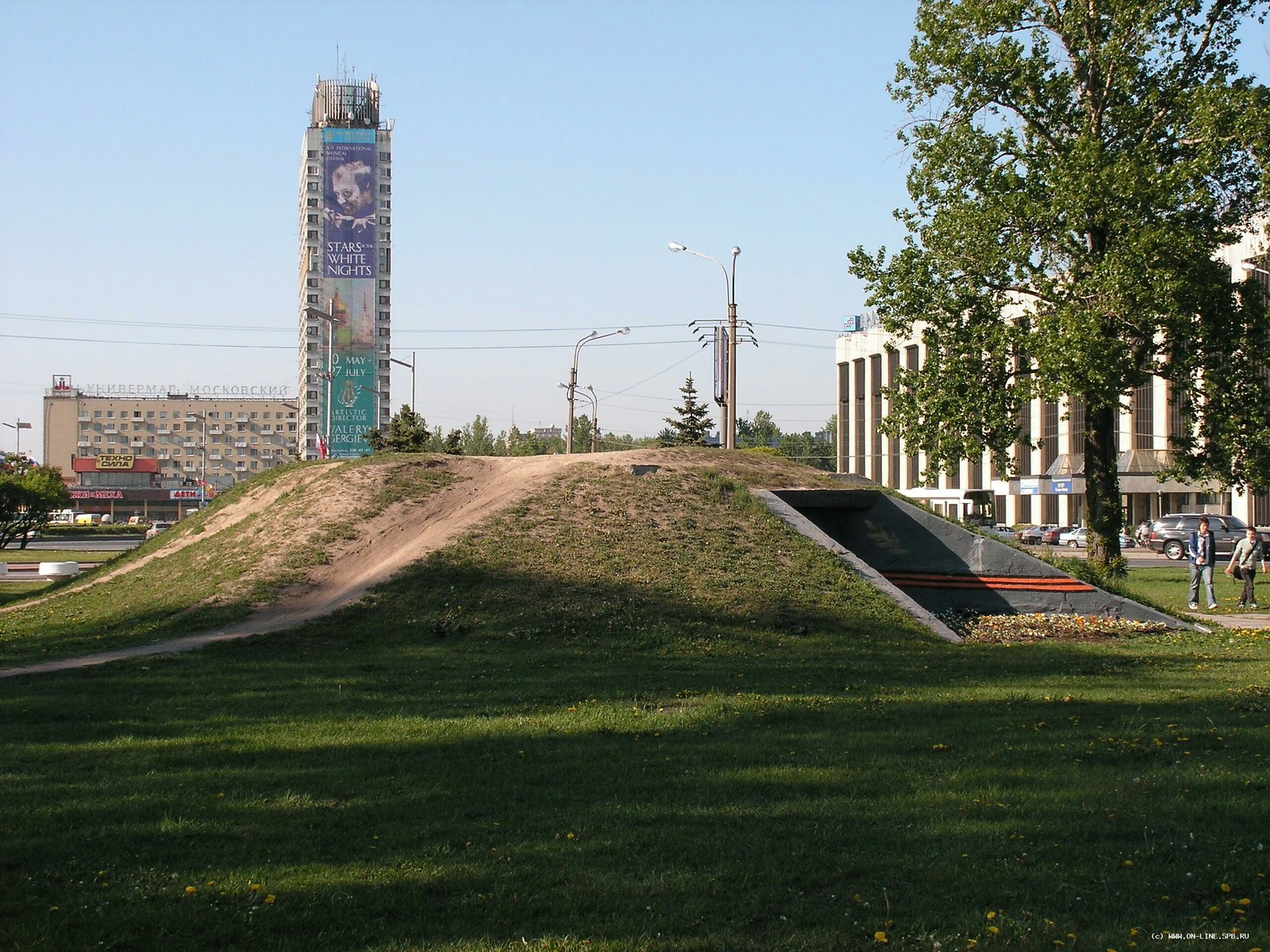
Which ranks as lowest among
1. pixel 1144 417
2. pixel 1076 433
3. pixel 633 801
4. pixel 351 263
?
pixel 633 801

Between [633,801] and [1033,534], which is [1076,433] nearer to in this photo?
[1033,534]

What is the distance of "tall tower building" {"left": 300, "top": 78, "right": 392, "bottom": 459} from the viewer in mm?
116000

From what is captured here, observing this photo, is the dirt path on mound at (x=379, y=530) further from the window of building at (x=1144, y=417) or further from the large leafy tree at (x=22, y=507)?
the window of building at (x=1144, y=417)

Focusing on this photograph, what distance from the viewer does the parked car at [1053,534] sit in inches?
2279

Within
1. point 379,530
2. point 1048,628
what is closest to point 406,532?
point 379,530

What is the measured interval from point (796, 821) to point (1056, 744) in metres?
2.87

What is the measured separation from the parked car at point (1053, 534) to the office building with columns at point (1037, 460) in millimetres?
1454

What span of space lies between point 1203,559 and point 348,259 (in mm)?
105612

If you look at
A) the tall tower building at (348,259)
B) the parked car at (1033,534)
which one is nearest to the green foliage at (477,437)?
the tall tower building at (348,259)

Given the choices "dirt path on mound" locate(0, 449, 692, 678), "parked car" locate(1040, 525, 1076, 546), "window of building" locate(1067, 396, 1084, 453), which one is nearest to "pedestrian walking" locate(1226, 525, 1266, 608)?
"dirt path on mound" locate(0, 449, 692, 678)

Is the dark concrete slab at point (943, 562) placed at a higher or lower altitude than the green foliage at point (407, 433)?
lower

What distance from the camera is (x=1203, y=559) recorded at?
22953 mm

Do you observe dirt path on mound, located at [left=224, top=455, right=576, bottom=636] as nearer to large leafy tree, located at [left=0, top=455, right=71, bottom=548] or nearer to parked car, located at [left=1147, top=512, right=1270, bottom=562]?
large leafy tree, located at [left=0, top=455, right=71, bottom=548]

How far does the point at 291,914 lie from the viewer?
4.99m
